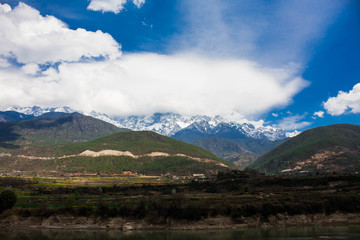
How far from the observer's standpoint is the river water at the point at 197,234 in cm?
6394

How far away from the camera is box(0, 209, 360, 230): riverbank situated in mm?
75062

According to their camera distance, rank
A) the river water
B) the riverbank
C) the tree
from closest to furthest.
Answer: the river water → the riverbank → the tree

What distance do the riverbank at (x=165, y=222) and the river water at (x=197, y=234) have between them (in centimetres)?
269

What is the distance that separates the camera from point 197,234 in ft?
226

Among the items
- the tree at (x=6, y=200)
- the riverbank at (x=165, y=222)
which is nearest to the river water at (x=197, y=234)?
the riverbank at (x=165, y=222)

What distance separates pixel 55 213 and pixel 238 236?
4958 cm

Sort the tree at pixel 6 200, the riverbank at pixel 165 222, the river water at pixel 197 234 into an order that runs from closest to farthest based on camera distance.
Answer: the river water at pixel 197 234 → the riverbank at pixel 165 222 → the tree at pixel 6 200

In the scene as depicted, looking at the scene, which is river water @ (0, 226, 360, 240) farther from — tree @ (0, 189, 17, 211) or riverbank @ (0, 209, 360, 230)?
tree @ (0, 189, 17, 211)

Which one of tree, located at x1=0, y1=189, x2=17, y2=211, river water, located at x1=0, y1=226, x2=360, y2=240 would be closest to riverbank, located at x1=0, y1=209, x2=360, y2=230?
tree, located at x1=0, y1=189, x2=17, y2=211

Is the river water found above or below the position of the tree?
below

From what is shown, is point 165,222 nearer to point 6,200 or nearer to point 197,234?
point 197,234

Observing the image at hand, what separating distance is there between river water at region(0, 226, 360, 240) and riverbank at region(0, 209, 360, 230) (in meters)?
2.69

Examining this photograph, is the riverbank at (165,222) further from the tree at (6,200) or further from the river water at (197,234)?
the river water at (197,234)

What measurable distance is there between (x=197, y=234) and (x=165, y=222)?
1057 centimetres
